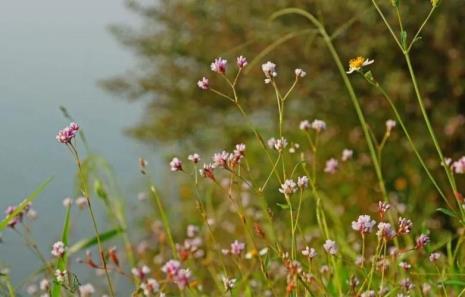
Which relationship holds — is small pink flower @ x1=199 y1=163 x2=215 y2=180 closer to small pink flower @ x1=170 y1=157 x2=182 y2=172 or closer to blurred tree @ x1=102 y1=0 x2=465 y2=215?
small pink flower @ x1=170 y1=157 x2=182 y2=172

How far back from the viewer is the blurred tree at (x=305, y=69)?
23.7ft

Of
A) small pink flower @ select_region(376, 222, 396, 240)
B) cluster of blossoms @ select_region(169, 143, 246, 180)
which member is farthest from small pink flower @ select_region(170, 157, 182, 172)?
small pink flower @ select_region(376, 222, 396, 240)

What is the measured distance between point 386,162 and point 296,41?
1.27 metres

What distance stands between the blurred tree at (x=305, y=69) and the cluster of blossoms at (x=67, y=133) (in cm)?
473

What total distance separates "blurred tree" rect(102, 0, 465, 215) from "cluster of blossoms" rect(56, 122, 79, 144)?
473 centimetres

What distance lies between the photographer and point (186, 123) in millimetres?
8766

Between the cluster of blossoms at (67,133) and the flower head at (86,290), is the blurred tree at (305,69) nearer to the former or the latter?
the flower head at (86,290)

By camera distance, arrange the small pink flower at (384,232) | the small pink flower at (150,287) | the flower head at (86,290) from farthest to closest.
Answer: the flower head at (86,290), the small pink flower at (150,287), the small pink flower at (384,232)

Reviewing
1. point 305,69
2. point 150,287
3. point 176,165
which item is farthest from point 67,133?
point 305,69

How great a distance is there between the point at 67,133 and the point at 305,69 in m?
6.18

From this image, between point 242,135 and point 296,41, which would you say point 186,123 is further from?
point 296,41

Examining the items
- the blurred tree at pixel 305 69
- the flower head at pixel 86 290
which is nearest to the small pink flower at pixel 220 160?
the flower head at pixel 86 290

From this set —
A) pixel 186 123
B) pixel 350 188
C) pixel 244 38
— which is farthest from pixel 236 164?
pixel 186 123

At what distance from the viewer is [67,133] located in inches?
70.3
